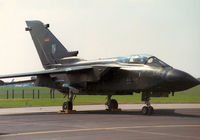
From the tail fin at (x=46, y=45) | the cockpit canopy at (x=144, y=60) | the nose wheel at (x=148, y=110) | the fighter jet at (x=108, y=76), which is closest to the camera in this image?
the fighter jet at (x=108, y=76)

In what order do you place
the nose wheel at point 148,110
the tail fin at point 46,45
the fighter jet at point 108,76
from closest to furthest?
1. the fighter jet at point 108,76
2. the nose wheel at point 148,110
3. the tail fin at point 46,45

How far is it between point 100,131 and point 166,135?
2204 mm

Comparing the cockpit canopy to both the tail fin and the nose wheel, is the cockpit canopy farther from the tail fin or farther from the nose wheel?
the tail fin

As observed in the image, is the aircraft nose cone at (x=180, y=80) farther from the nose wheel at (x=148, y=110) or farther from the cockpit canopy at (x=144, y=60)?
the nose wheel at (x=148, y=110)

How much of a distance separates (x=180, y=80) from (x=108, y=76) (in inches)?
186

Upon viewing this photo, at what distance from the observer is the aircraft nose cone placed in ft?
58.0

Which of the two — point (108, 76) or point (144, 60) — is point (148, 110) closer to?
point (144, 60)

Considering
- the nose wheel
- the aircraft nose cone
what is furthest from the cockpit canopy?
the nose wheel

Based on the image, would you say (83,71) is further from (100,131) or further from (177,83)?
(100,131)

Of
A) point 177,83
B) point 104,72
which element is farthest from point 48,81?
point 177,83

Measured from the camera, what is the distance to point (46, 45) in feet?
87.8

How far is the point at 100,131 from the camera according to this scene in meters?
12.0

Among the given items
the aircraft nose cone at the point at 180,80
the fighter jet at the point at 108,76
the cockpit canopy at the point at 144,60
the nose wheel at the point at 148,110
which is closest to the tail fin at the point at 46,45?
→ the fighter jet at the point at 108,76

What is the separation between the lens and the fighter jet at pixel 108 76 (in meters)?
18.4
